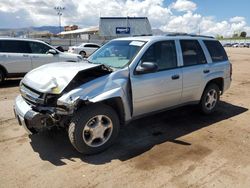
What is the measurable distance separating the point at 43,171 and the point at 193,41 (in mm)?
3896

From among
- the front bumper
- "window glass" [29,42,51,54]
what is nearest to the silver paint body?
the front bumper

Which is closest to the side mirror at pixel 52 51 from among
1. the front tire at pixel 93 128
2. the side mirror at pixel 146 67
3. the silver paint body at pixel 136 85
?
the silver paint body at pixel 136 85

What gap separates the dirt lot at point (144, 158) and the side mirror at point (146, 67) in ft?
4.02

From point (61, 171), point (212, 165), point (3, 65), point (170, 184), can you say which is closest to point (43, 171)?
point (61, 171)

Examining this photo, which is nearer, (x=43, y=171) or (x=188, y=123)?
(x=43, y=171)

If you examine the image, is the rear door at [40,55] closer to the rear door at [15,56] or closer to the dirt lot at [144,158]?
the rear door at [15,56]

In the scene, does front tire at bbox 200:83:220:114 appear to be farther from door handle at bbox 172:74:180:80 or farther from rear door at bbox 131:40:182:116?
door handle at bbox 172:74:180:80

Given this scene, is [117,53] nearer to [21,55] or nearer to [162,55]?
[162,55]

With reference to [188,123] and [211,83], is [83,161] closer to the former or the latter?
[188,123]

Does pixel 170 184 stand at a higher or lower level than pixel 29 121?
lower

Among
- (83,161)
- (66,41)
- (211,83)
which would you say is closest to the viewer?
(83,161)

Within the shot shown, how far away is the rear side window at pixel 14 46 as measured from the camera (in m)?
9.88

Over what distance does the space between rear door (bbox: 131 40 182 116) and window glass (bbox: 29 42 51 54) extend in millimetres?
6922

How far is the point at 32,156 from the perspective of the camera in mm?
4121
